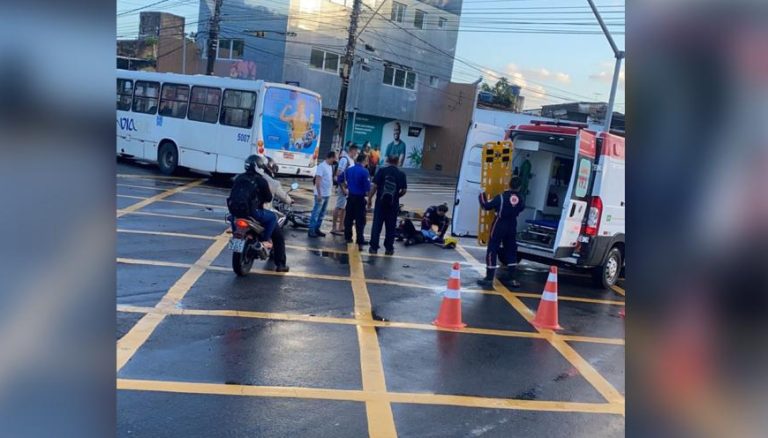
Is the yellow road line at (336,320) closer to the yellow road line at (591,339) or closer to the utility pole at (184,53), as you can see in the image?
the yellow road line at (591,339)

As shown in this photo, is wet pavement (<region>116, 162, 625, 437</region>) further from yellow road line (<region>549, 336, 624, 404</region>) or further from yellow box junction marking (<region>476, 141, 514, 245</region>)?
yellow box junction marking (<region>476, 141, 514, 245</region>)

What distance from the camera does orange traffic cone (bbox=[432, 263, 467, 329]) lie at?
22.3 feet

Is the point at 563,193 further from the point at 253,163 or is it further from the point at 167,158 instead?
the point at 167,158

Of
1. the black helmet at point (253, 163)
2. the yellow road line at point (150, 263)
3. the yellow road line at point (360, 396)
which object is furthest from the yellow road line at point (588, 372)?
the yellow road line at point (150, 263)

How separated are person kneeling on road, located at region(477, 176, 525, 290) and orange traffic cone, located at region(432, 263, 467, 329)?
89.0 inches

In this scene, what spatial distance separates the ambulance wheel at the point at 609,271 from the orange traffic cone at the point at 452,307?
158 inches

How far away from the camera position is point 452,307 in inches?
270

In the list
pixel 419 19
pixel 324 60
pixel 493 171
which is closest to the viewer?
pixel 493 171

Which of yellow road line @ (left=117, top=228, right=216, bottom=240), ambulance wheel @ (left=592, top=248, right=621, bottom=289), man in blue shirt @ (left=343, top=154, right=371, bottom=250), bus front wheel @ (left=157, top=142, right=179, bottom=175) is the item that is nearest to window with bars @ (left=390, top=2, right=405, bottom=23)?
bus front wheel @ (left=157, top=142, right=179, bottom=175)

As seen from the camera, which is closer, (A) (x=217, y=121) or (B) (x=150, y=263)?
(B) (x=150, y=263)

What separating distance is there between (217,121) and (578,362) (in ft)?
49.0

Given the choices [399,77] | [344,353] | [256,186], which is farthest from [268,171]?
[399,77]
